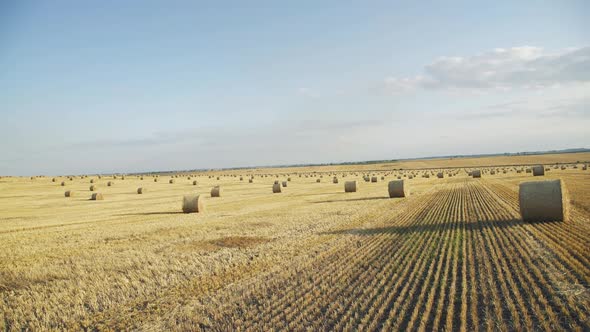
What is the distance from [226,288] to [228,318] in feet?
5.76

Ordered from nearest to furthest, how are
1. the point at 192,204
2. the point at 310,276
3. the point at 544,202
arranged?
the point at 310,276
the point at 544,202
the point at 192,204

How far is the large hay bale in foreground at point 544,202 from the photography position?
14.8m

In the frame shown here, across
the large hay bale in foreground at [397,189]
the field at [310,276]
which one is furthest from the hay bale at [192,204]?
the large hay bale in foreground at [397,189]

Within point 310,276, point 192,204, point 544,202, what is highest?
point 544,202

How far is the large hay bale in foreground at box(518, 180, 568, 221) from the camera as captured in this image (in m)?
14.8

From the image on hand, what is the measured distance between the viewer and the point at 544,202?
49.3 ft

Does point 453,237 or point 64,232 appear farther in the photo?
point 64,232

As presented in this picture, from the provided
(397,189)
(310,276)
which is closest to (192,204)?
(397,189)

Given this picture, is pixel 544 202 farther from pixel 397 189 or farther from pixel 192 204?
pixel 192 204

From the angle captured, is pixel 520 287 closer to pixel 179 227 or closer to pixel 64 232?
pixel 179 227

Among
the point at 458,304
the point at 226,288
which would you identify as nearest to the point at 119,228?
the point at 226,288

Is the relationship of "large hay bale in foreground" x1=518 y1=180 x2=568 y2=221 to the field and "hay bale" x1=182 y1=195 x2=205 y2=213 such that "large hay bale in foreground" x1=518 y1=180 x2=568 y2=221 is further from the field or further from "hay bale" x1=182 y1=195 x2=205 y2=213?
"hay bale" x1=182 y1=195 x2=205 y2=213

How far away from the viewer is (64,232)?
18.0m

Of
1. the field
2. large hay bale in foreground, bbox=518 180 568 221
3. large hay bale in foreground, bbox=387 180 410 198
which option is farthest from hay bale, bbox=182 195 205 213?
large hay bale in foreground, bbox=518 180 568 221
